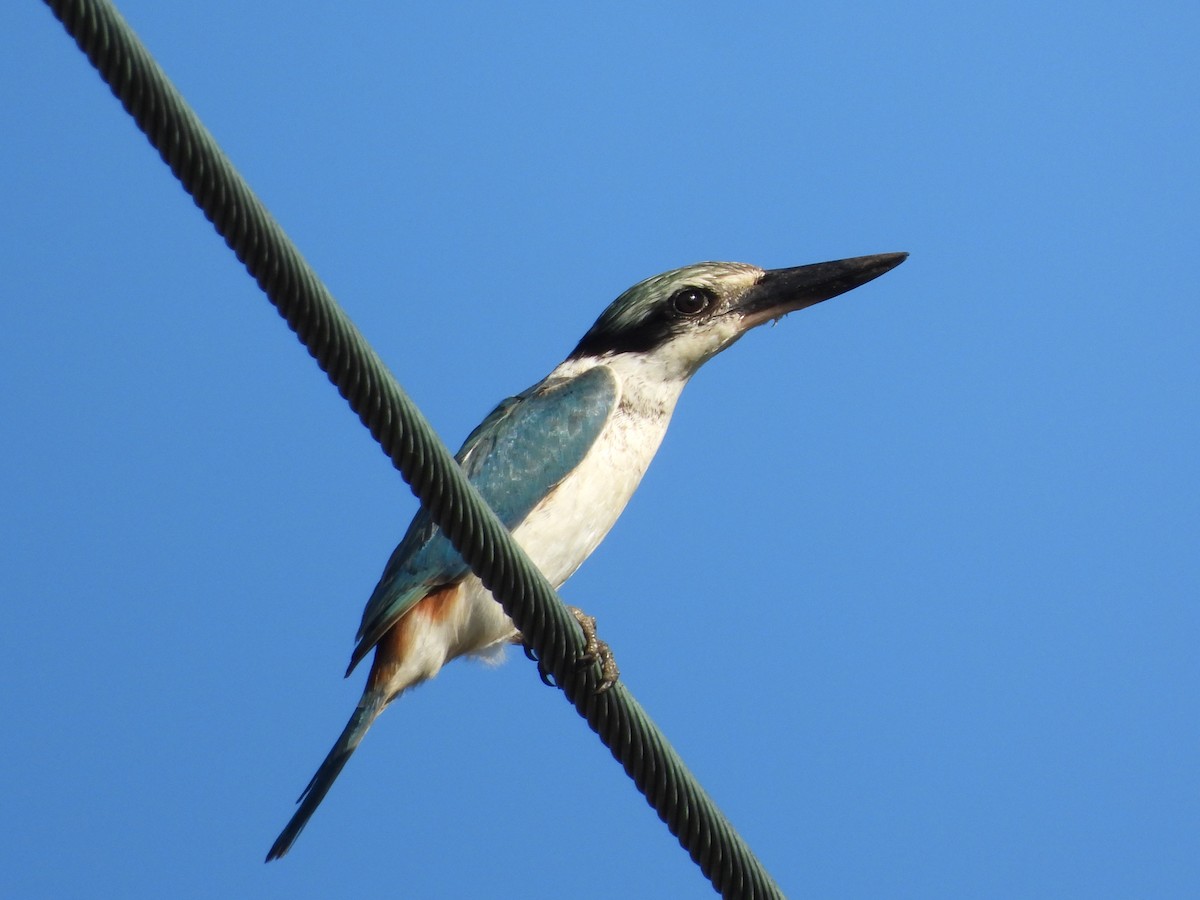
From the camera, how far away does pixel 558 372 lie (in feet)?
16.6

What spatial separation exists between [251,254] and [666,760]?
1.15 meters

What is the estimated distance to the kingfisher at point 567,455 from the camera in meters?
4.29

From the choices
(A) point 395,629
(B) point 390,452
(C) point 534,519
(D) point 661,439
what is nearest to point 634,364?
(D) point 661,439

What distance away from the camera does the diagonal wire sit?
2117 millimetres

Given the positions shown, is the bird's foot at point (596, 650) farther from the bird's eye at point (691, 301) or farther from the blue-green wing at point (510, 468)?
the bird's eye at point (691, 301)

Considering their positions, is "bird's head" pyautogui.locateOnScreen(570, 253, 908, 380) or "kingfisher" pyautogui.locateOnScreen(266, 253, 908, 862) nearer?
"kingfisher" pyautogui.locateOnScreen(266, 253, 908, 862)

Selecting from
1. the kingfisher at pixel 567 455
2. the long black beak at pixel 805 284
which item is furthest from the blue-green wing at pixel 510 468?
the long black beak at pixel 805 284

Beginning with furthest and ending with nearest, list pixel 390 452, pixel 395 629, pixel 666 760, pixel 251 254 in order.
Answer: pixel 395 629
pixel 666 760
pixel 390 452
pixel 251 254

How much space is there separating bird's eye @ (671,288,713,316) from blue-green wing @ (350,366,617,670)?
331mm

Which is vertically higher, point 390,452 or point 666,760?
point 390,452

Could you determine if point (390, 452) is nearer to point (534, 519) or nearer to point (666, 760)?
point (666, 760)

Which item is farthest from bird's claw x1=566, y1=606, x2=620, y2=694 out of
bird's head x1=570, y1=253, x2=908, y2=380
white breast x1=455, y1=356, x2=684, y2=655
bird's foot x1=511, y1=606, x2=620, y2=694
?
bird's head x1=570, y1=253, x2=908, y2=380

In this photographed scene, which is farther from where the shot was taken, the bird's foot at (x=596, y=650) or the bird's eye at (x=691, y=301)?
the bird's eye at (x=691, y=301)

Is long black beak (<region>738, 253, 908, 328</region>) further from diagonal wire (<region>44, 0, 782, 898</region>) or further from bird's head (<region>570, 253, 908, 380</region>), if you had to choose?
diagonal wire (<region>44, 0, 782, 898</region>)
